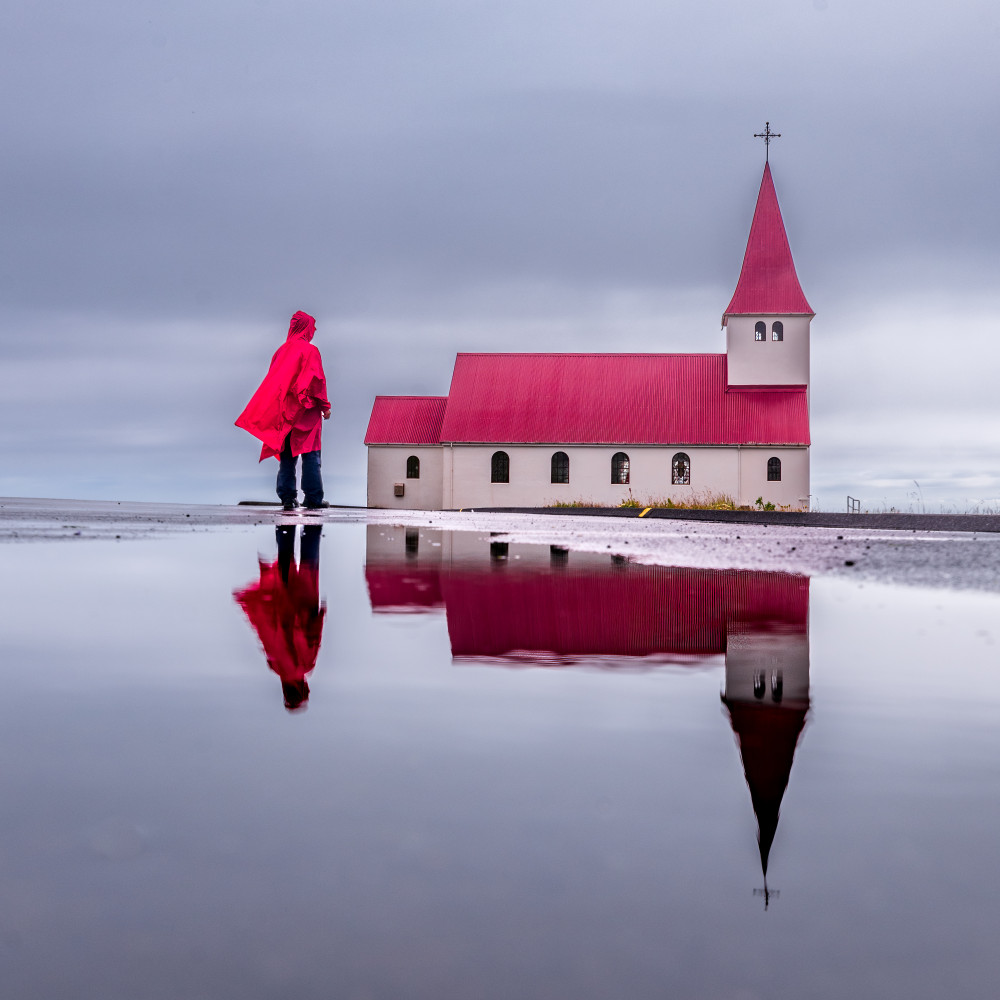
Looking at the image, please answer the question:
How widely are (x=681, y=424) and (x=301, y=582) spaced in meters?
45.9

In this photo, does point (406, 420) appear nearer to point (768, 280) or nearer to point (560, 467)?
point (560, 467)

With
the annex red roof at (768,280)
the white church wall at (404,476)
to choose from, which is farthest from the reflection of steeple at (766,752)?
the white church wall at (404,476)

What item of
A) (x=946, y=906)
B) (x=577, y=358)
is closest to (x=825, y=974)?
(x=946, y=906)

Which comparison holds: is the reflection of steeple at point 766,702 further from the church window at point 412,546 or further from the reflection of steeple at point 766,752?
the church window at point 412,546

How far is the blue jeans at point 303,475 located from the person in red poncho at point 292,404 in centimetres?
2

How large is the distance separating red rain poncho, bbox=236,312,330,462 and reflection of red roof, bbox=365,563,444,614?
1586cm

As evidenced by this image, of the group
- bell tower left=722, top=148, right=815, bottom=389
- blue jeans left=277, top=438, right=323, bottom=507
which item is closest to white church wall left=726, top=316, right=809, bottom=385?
bell tower left=722, top=148, right=815, bottom=389

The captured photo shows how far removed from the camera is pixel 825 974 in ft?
4.68

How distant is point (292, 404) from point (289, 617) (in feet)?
64.8

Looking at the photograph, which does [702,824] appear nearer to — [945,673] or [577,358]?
[945,673]

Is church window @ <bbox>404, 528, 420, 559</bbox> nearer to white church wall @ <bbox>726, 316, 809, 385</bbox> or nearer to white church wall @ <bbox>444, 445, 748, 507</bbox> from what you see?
white church wall @ <bbox>444, 445, 748, 507</bbox>

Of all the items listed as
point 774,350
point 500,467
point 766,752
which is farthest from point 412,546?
point 774,350

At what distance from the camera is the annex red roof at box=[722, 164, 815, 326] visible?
170 feet

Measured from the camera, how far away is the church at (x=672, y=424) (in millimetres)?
50750
